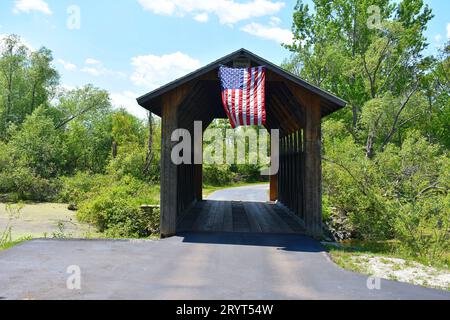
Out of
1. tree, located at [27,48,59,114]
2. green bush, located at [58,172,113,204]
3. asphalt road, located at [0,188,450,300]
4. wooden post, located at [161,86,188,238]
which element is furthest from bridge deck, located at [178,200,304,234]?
tree, located at [27,48,59,114]

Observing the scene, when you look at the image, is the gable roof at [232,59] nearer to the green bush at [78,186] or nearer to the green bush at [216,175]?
the green bush at [78,186]

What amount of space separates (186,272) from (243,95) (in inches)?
190

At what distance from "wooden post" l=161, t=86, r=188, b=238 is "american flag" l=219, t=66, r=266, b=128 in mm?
1185

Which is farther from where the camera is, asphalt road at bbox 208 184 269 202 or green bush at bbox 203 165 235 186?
green bush at bbox 203 165 235 186

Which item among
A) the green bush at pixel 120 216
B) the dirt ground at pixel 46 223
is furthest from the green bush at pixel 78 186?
the green bush at pixel 120 216

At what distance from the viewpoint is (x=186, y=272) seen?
691 cm

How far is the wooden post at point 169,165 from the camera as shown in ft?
34.1

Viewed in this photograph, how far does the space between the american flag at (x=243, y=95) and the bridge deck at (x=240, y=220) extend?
3.29 meters

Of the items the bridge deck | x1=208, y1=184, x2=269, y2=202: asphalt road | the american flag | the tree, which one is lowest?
the bridge deck

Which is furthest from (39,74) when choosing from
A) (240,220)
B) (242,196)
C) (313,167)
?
(313,167)

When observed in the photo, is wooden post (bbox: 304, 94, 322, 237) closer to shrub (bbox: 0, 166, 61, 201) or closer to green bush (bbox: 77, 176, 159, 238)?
green bush (bbox: 77, 176, 159, 238)

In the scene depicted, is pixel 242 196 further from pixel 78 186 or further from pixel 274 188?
pixel 78 186

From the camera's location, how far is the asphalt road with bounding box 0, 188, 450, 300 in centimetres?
575
